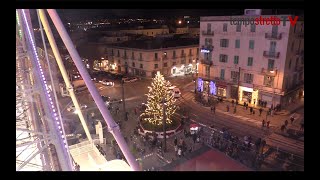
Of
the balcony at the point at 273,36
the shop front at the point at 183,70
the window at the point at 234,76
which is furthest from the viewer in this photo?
the shop front at the point at 183,70

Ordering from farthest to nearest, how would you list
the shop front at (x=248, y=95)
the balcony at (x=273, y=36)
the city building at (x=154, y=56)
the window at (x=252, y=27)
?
the city building at (x=154, y=56) < the shop front at (x=248, y=95) < the window at (x=252, y=27) < the balcony at (x=273, y=36)

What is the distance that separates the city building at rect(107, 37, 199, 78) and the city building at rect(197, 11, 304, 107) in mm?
9524

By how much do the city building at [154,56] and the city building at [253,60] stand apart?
31.2 ft

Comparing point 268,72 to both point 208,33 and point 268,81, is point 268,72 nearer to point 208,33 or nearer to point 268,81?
point 268,81

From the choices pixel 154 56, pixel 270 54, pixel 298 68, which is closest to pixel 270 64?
pixel 270 54

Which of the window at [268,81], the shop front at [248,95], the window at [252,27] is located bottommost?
the shop front at [248,95]

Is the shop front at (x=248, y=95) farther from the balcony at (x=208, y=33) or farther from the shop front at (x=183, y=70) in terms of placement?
the shop front at (x=183, y=70)

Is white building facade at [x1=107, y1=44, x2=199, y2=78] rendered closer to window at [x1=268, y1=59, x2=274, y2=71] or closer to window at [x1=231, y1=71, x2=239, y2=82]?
window at [x1=231, y1=71, x2=239, y2=82]

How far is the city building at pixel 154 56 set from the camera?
3372 centimetres

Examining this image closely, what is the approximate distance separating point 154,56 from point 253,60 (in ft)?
48.4

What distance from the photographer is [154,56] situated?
33.6m

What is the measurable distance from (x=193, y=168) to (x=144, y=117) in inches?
497

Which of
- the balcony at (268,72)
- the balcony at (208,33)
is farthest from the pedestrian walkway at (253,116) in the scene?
the balcony at (208,33)

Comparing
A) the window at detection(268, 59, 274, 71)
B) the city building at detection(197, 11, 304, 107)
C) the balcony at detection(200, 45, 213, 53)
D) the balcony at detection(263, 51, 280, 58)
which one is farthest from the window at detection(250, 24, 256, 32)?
the balcony at detection(200, 45, 213, 53)
